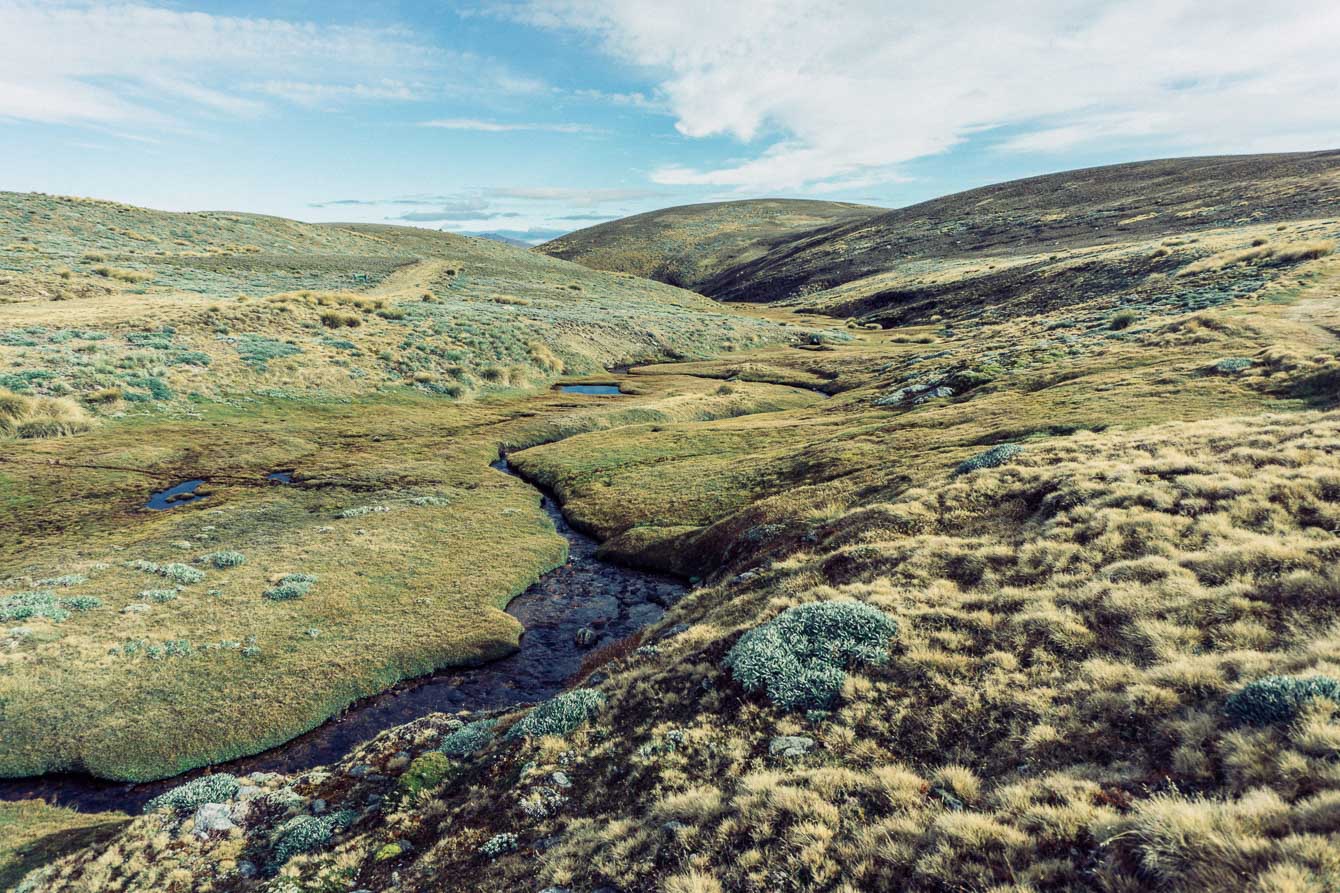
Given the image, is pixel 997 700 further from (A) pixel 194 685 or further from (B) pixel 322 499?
(B) pixel 322 499

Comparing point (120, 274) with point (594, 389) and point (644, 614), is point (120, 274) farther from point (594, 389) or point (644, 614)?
point (644, 614)

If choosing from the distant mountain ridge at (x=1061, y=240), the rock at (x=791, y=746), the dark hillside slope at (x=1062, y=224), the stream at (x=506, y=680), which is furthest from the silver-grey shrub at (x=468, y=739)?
the dark hillside slope at (x=1062, y=224)

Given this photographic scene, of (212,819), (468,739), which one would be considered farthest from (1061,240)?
(212,819)

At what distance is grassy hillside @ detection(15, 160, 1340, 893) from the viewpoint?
742 centimetres

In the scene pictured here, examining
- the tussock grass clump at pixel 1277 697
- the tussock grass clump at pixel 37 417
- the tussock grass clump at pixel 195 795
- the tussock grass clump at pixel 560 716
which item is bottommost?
the tussock grass clump at pixel 195 795

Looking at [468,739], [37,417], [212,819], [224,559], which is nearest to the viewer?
[212,819]

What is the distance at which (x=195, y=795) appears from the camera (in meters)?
15.0

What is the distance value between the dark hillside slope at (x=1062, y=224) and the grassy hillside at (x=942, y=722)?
88.0m

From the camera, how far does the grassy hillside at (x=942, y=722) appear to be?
24.3 ft

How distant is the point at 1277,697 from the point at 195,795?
22.7 m

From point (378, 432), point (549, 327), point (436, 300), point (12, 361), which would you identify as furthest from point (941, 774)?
point (436, 300)

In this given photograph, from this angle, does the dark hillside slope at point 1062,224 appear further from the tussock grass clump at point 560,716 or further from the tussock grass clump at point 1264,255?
the tussock grass clump at point 560,716

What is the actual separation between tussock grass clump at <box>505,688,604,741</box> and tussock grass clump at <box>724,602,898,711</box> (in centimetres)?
383

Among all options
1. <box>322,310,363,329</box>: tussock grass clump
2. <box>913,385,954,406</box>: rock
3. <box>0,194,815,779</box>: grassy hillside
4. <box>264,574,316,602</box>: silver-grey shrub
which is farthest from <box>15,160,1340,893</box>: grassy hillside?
<box>322,310,363,329</box>: tussock grass clump
